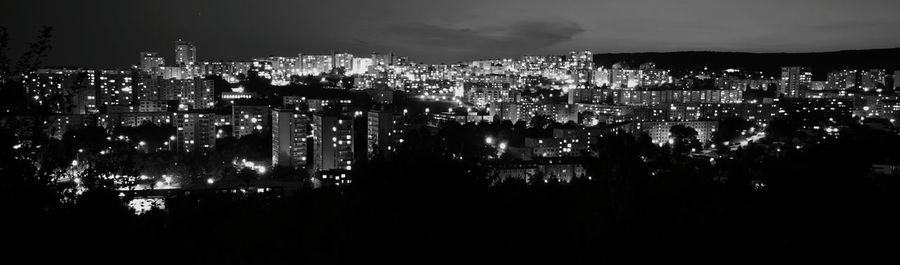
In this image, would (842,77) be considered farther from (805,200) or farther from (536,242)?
(536,242)

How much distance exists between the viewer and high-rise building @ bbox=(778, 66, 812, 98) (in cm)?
3366

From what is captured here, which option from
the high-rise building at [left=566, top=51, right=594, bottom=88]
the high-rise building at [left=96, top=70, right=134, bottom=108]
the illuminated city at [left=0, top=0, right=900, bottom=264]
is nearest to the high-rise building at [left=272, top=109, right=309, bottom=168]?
the illuminated city at [left=0, top=0, right=900, bottom=264]

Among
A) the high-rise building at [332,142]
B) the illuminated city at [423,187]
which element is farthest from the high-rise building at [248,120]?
the high-rise building at [332,142]

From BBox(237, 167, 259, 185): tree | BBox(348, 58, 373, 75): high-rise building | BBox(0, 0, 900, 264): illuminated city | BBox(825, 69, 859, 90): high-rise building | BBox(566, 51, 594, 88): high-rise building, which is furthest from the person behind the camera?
BBox(348, 58, 373, 75): high-rise building

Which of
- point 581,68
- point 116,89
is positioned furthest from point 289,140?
point 581,68

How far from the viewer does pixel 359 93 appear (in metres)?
28.3

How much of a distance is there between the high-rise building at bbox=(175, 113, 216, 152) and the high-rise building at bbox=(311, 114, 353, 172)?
4121 millimetres

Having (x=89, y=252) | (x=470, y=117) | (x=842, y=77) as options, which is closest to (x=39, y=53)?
(x=89, y=252)

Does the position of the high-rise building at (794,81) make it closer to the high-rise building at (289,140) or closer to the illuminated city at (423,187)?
the illuminated city at (423,187)

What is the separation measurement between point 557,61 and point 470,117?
1871cm

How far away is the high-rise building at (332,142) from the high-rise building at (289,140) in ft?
1.82

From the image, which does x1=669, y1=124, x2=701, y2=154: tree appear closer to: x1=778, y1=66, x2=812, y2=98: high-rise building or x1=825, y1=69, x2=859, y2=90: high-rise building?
x1=778, y1=66, x2=812, y2=98: high-rise building

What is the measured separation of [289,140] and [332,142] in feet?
4.47

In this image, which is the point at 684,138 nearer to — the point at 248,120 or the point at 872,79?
the point at 248,120
